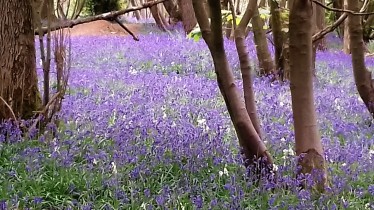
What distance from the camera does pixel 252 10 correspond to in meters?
4.28

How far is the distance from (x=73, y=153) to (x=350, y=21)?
363cm

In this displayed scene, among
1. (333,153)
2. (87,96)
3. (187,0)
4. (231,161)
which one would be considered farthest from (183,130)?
(187,0)

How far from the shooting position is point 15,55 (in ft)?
17.2

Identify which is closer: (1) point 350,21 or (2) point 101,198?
(2) point 101,198

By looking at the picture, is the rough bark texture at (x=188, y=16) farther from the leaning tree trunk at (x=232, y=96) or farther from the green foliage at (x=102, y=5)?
the leaning tree trunk at (x=232, y=96)

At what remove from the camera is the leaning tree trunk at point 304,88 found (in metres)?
3.78

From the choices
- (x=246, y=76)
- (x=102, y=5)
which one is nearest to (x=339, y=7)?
(x=102, y=5)

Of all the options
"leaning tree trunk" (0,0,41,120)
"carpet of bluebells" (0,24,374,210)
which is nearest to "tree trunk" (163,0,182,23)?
"carpet of bluebells" (0,24,374,210)

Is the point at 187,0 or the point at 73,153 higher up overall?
the point at 187,0

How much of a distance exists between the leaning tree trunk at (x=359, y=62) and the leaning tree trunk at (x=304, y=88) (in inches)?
108

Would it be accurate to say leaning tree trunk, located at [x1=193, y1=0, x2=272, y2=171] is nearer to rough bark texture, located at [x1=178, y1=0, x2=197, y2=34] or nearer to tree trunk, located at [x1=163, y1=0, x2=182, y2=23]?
rough bark texture, located at [x1=178, y1=0, x2=197, y2=34]

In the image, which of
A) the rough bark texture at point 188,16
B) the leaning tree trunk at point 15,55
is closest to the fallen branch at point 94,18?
the leaning tree trunk at point 15,55

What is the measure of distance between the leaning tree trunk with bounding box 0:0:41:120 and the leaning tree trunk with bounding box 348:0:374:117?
3502mm

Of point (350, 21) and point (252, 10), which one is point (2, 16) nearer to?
point (252, 10)
